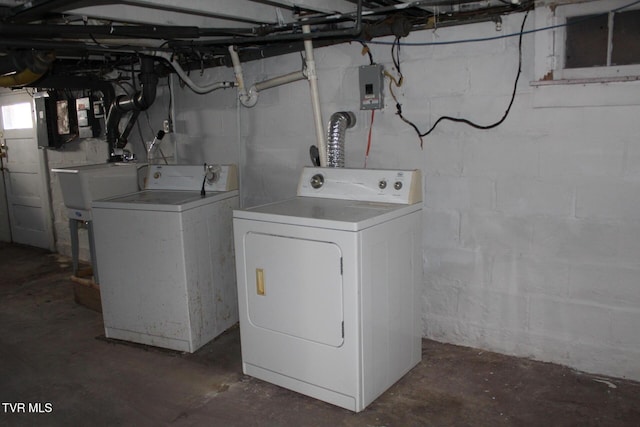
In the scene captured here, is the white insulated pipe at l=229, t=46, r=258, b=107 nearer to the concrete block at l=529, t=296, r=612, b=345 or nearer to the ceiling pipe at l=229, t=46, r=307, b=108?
the ceiling pipe at l=229, t=46, r=307, b=108

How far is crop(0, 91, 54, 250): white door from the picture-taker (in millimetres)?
5441

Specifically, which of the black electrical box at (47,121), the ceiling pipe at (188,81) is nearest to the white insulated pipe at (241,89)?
the ceiling pipe at (188,81)

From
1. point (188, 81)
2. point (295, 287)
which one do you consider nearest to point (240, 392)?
point (295, 287)

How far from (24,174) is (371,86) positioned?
14.8 feet

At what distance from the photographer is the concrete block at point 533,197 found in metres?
2.49

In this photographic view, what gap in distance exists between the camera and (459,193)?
279 centimetres

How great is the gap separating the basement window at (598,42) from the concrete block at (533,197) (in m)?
0.52

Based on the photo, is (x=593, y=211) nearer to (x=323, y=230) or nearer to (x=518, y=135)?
(x=518, y=135)

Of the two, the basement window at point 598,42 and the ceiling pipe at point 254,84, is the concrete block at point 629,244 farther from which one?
the ceiling pipe at point 254,84

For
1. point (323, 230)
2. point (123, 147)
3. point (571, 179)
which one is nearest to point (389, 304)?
point (323, 230)

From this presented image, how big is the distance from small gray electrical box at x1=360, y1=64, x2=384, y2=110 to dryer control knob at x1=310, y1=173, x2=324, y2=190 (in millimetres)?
509

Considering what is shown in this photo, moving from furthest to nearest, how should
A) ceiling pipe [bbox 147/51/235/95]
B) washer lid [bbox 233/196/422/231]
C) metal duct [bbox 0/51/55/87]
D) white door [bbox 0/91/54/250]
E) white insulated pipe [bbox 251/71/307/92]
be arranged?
white door [bbox 0/91/54/250] → ceiling pipe [bbox 147/51/235/95] → metal duct [bbox 0/51/55/87] → white insulated pipe [bbox 251/71/307/92] → washer lid [bbox 233/196/422/231]

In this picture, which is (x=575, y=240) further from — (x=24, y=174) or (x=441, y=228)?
(x=24, y=174)

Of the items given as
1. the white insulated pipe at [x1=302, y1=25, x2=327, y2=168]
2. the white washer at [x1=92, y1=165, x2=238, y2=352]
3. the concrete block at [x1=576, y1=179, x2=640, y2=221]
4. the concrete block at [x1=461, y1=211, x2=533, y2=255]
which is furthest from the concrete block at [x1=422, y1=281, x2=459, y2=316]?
the white washer at [x1=92, y1=165, x2=238, y2=352]
